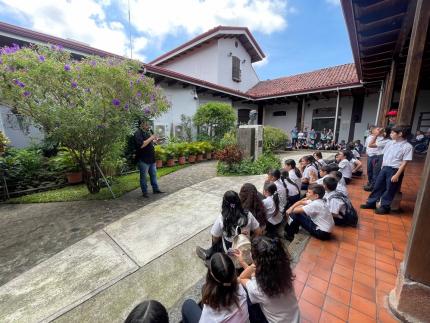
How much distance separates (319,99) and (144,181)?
461 inches

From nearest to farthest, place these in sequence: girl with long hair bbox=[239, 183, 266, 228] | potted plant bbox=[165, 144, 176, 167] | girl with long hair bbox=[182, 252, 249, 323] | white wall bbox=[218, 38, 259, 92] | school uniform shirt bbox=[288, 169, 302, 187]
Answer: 1. girl with long hair bbox=[182, 252, 249, 323]
2. girl with long hair bbox=[239, 183, 266, 228]
3. school uniform shirt bbox=[288, 169, 302, 187]
4. potted plant bbox=[165, 144, 176, 167]
5. white wall bbox=[218, 38, 259, 92]

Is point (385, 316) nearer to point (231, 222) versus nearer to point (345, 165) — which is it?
point (231, 222)

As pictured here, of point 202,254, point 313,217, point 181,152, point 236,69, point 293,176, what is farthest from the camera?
point 236,69

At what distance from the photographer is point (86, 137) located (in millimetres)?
3945

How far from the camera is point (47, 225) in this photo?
338cm

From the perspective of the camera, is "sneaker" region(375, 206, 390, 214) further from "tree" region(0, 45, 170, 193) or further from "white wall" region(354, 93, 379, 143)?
"white wall" region(354, 93, 379, 143)

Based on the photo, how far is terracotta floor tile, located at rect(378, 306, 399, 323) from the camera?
5.25 feet

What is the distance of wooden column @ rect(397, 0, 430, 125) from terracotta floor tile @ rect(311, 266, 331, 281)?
111 inches

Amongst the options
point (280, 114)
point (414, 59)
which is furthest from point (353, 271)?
point (280, 114)

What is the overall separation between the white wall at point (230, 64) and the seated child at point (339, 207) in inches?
439

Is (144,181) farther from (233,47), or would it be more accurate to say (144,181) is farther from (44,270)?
(233,47)


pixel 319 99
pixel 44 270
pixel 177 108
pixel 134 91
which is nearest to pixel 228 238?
pixel 44 270

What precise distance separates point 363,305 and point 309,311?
0.48m

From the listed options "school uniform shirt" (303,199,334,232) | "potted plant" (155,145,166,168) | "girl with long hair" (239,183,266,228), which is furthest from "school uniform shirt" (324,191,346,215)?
"potted plant" (155,145,166,168)
